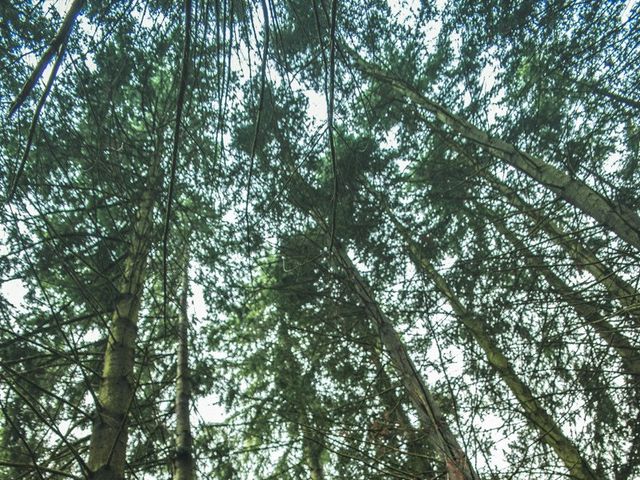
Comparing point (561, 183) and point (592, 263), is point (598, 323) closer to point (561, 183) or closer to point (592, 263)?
point (592, 263)

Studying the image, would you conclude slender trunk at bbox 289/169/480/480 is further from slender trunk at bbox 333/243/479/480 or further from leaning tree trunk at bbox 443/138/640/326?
leaning tree trunk at bbox 443/138/640/326

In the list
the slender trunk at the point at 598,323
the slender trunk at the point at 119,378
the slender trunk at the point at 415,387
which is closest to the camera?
the slender trunk at the point at 415,387

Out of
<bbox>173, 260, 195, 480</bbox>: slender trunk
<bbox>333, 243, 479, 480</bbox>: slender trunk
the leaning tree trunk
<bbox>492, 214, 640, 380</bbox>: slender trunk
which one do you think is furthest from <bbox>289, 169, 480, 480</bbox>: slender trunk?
<bbox>173, 260, 195, 480</bbox>: slender trunk

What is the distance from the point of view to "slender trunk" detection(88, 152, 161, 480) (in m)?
2.60

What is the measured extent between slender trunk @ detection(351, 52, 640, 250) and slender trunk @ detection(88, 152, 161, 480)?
4163 millimetres

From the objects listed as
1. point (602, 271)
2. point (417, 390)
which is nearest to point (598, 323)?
point (417, 390)

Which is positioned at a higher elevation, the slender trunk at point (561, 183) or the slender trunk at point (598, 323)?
the slender trunk at point (561, 183)

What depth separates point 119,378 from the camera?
314 centimetres

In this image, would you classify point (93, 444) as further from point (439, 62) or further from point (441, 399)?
point (439, 62)

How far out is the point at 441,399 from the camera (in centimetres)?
542

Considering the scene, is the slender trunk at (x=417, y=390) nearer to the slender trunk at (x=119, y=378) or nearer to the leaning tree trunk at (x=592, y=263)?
Answer: the leaning tree trunk at (x=592, y=263)

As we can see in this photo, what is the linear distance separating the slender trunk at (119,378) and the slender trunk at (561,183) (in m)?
4.16

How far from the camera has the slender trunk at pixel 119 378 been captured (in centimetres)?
260

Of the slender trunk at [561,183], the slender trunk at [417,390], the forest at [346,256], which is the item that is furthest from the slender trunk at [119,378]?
the slender trunk at [561,183]
